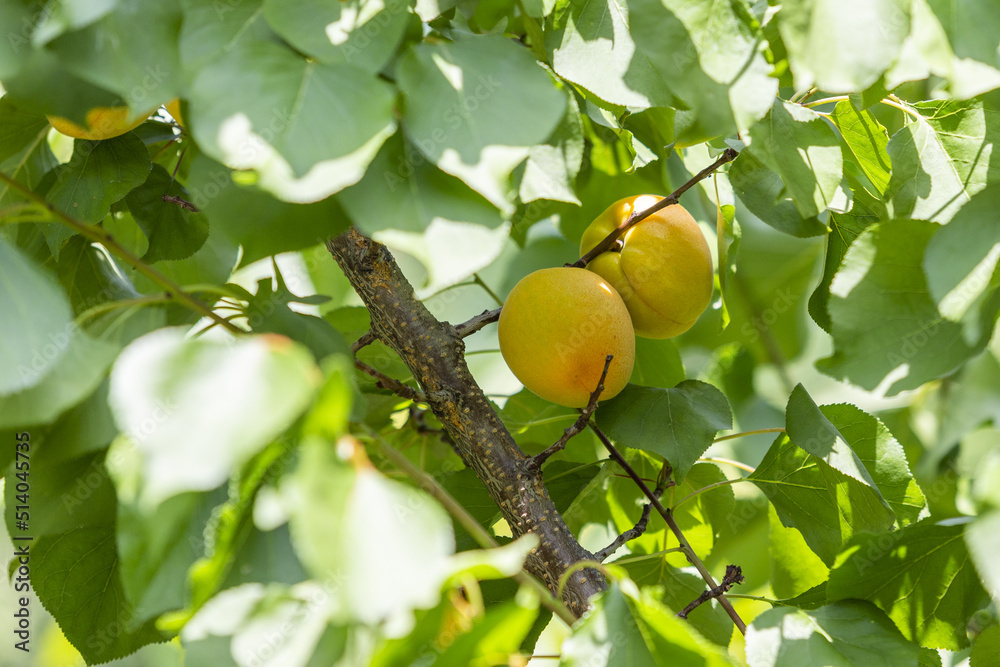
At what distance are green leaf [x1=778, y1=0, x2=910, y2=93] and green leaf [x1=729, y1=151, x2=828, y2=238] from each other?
0.17m

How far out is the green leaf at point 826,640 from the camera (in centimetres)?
45

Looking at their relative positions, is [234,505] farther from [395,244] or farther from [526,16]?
[526,16]

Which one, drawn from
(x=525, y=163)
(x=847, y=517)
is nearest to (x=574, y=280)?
(x=525, y=163)

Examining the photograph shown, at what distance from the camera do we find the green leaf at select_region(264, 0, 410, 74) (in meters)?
0.38

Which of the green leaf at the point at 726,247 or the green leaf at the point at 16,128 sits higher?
the green leaf at the point at 726,247

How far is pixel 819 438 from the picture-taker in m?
0.57

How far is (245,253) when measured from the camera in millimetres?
430

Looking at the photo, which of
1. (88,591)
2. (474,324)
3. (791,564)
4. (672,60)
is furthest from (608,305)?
(88,591)

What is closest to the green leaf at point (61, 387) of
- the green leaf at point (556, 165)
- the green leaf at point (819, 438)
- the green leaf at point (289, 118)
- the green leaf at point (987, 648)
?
the green leaf at point (289, 118)

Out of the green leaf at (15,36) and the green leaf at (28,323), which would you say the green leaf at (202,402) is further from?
the green leaf at (15,36)

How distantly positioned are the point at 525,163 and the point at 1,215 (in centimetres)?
28

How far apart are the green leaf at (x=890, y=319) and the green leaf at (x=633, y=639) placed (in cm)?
15

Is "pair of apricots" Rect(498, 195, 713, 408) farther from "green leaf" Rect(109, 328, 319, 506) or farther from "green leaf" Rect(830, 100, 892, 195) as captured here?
"green leaf" Rect(109, 328, 319, 506)
